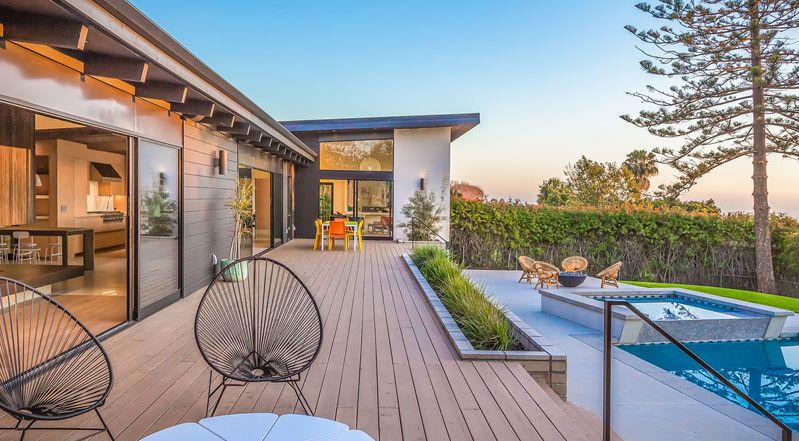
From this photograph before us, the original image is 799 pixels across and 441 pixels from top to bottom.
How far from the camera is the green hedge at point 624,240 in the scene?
48.1 feet

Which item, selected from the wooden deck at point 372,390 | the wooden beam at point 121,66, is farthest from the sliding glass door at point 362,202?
the wooden beam at point 121,66

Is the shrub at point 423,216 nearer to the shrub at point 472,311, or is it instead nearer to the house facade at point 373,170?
the house facade at point 373,170

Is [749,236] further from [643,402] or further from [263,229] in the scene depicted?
[263,229]

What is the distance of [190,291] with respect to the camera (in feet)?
21.0

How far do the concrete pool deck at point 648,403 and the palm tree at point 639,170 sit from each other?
20422 millimetres

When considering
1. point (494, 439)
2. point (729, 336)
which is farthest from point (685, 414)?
point (729, 336)

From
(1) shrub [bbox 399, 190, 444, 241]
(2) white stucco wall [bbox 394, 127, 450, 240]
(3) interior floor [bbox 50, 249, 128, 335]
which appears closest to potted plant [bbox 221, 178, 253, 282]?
(3) interior floor [bbox 50, 249, 128, 335]

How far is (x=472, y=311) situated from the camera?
4.75 meters

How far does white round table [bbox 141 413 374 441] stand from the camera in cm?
171

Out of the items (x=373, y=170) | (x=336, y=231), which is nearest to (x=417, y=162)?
(x=373, y=170)

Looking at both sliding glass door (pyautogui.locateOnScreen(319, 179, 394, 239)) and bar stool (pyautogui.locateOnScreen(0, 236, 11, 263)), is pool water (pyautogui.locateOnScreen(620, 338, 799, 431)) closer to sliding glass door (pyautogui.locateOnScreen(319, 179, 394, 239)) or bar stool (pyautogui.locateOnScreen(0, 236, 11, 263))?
sliding glass door (pyautogui.locateOnScreen(319, 179, 394, 239))

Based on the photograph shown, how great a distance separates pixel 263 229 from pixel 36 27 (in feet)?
41.9

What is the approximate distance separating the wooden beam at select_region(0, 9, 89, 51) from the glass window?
12.5 metres

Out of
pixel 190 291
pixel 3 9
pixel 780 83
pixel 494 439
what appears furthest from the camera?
pixel 780 83
